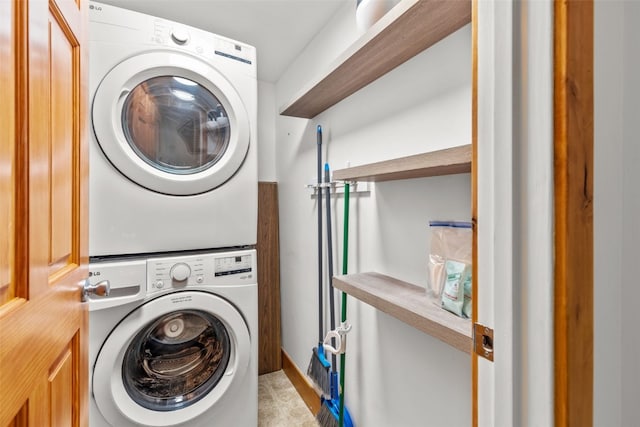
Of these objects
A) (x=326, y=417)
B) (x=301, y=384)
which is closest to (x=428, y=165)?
(x=326, y=417)

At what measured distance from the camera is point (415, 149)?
39.4 inches

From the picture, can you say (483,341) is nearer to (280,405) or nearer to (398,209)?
(398,209)

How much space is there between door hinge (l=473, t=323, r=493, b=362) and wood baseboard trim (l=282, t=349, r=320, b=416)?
1400 mm

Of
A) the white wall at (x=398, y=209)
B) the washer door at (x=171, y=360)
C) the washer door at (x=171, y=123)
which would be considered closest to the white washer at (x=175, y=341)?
the washer door at (x=171, y=360)

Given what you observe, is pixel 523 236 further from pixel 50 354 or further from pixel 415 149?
pixel 50 354

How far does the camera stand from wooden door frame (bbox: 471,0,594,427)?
0.40 m

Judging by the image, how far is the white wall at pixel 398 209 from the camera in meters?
0.87

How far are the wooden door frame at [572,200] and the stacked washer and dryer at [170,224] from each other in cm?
119

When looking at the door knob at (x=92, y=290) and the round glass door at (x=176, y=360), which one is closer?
the door knob at (x=92, y=290)

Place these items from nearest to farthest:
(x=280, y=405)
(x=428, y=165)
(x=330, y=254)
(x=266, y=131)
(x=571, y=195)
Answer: (x=571, y=195), (x=428, y=165), (x=330, y=254), (x=280, y=405), (x=266, y=131)

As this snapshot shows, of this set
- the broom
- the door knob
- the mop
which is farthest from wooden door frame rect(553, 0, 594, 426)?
the broom

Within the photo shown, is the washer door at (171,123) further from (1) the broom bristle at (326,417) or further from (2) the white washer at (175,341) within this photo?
(1) the broom bristle at (326,417)

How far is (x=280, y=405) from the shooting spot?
175 cm

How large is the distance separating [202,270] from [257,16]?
1.34 meters
